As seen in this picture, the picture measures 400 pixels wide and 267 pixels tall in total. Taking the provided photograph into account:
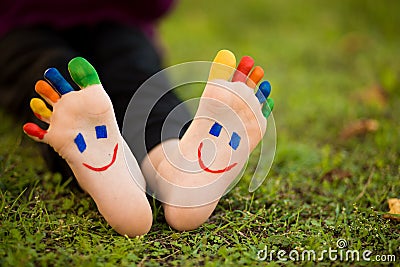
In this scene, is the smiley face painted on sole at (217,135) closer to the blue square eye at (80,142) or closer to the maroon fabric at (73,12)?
the blue square eye at (80,142)

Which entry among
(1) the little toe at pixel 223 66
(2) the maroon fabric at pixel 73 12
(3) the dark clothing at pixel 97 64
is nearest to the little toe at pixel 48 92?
(3) the dark clothing at pixel 97 64

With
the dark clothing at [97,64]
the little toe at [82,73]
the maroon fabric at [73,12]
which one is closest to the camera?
the little toe at [82,73]

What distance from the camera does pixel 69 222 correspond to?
1.04m

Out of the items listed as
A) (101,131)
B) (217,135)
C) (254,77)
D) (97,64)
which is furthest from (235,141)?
(97,64)

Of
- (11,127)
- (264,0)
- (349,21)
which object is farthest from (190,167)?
(264,0)

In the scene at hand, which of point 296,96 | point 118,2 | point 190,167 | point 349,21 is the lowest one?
point 190,167

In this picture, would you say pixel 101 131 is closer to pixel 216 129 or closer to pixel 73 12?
pixel 216 129

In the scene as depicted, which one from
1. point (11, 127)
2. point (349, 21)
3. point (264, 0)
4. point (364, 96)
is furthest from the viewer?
point (264, 0)

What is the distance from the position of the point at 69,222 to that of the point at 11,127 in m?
0.64

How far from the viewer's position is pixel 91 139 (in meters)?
0.96

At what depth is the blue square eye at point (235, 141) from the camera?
995mm

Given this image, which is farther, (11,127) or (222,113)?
(11,127)

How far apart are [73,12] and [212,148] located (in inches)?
37.5

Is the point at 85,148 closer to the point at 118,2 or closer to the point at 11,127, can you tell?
the point at 11,127
